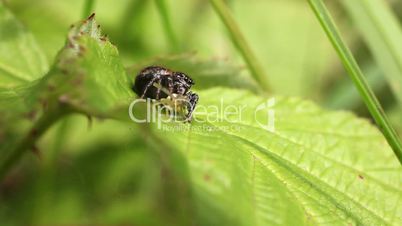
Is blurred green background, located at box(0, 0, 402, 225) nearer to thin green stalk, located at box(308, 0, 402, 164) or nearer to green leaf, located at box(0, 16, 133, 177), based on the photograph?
green leaf, located at box(0, 16, 133, 177)

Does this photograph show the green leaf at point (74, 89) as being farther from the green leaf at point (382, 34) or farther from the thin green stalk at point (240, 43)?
the green leaf at point (382, 34)

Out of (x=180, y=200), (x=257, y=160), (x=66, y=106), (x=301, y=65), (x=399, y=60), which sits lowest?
(x=180, y=200)

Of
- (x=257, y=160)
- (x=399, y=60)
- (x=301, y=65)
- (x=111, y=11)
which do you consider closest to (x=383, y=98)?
(x=301, y=65)

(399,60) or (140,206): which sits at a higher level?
(399,60)

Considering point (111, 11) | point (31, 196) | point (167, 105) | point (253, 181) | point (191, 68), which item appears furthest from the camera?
point (111, 11)

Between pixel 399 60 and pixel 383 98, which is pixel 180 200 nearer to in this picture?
pixel 399 60

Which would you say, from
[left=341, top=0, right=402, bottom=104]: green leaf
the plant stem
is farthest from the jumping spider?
[left=341, top=0, right=402, bottom=104]: green leaf
